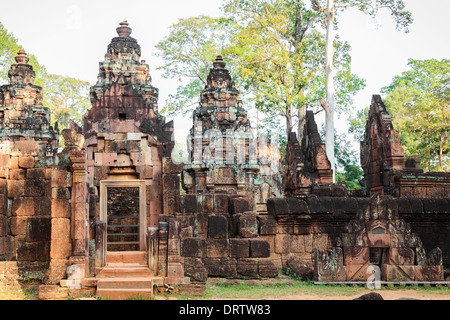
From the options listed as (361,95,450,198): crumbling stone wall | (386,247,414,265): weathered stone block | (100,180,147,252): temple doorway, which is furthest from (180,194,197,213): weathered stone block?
(361,95,450,198): crumbling stone wall

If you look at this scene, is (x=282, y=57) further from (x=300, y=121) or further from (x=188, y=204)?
(x=188, y=204)

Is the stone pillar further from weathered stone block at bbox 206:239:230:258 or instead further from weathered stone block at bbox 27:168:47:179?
weathered stone block at bbox 206:239:230:258

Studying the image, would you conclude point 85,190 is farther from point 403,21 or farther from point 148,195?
point 403,21

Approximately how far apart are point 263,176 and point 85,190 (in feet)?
53.7

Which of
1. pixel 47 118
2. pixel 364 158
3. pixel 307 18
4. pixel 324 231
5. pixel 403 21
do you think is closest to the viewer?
pixel 324 231

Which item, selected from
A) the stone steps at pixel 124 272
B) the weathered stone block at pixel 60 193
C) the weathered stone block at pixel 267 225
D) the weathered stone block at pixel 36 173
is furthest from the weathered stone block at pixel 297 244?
the weathered stone block at pixel 36 173

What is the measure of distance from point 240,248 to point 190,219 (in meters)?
1.18

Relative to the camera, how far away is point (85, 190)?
1005 centimetres

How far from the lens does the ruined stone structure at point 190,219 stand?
32.7 ft

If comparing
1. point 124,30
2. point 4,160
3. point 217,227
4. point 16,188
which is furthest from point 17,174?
point 124,30

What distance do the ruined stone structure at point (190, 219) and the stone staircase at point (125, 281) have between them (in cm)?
2

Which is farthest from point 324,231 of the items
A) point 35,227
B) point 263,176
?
point 263,176

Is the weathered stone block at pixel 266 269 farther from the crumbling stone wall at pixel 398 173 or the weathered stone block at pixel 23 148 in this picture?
the weathered stone block at pixel 23 148

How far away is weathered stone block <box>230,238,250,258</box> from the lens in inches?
444
